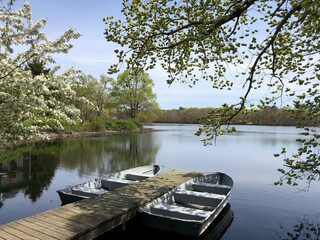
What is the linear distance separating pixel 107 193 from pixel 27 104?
3.87 metres

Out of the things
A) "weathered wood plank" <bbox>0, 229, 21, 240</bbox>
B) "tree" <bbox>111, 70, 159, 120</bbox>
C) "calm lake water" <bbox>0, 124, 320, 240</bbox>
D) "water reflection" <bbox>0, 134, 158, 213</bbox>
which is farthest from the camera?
"tree" <bbox>111, 70, 159, 120</bbox>

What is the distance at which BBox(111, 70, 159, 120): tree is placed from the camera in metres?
50.5

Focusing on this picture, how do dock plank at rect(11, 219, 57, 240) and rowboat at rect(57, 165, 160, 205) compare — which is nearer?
dock plank at rect(11, 219, 57, 240)

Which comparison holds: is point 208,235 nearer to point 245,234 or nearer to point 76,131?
point 245,234

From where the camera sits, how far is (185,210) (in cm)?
823

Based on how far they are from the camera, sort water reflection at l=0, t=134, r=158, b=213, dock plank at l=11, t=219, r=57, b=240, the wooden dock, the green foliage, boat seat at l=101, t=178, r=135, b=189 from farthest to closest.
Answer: the green foliage, water reflection at l=0, t=134, r=158, b=213, boat seat at l=101, t=178, r=135, b=189, the wooden dock, dock plank at l=11, t=219, r=57, b=240

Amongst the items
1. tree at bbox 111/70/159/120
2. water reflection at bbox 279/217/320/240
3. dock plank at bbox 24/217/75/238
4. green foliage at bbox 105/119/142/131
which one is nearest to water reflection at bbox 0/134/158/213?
dock plank at bbox 24/217/75/238

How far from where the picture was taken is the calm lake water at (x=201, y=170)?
9234 millimetres

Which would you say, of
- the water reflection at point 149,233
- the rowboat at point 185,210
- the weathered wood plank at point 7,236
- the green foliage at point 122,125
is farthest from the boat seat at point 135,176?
the green foliage at point 122,125

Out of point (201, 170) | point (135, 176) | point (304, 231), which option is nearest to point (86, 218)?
point (135, 176)

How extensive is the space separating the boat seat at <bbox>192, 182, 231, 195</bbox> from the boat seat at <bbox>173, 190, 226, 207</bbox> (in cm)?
105

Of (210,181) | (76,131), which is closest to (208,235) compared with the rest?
(210,181)

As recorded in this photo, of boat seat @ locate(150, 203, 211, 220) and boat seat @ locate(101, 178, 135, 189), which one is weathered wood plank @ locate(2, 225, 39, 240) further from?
boat seat @ locate(101, 178, 135, 189)

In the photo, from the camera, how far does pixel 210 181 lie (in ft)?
41.6
